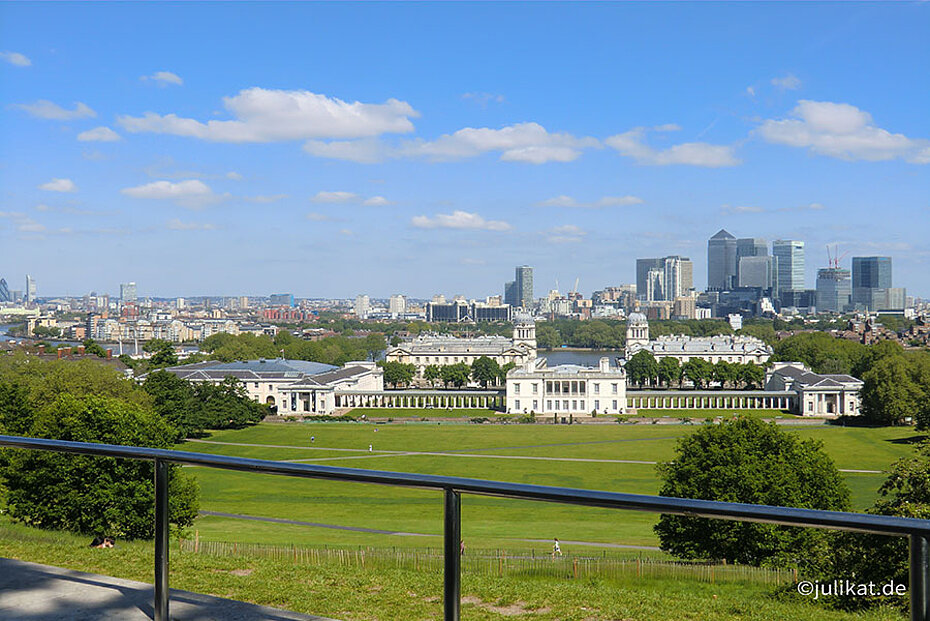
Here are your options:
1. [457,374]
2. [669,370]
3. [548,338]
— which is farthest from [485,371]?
[548,338]

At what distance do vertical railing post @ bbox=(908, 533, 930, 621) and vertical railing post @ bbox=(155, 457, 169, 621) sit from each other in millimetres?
2684

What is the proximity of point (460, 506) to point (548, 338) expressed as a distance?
173198 millimetres

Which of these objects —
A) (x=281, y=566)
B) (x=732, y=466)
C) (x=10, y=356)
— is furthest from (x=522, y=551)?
(x=10, y=356)

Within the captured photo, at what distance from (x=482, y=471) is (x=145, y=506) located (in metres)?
33.9

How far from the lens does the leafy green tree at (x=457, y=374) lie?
297 feet

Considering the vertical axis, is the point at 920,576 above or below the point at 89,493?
above

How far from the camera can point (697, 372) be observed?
91188 mm

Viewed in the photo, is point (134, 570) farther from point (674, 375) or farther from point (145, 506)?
point (674, 375)

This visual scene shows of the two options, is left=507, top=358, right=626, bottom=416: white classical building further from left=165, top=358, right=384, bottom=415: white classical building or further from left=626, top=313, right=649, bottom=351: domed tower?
left=626, top=313, right=649, bottom=351: domed tower

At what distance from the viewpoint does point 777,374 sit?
274 feet

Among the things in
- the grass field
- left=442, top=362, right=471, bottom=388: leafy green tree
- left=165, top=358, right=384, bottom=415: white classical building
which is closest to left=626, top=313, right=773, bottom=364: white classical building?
left=442, top=362, right=471, bottom=388: leafy green tree

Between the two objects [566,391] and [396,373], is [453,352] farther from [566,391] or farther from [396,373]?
[566,391]

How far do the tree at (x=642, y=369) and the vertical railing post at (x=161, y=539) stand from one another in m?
90.9

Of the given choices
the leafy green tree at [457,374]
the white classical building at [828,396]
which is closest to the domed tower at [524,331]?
the leafy green tree at [457,374]
